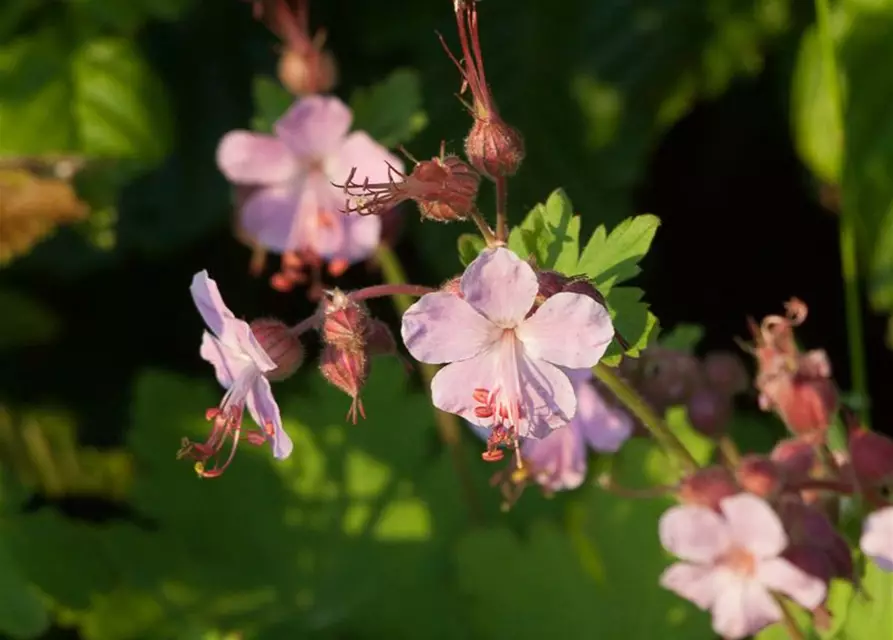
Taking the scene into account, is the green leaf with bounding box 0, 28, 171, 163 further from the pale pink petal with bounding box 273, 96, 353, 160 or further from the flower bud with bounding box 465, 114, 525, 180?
the flower bud with bounding box 465, 114, 525, 180

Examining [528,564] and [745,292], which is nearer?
[528,564]

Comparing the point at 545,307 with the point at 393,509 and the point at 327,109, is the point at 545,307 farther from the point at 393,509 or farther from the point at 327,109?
the point at 393,509

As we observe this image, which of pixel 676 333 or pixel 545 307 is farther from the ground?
pixel 545 307

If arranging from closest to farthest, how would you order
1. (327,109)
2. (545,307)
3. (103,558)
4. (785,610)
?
1. (545,307)
2. (785,610)
3. (327,109)
4. (103,558)

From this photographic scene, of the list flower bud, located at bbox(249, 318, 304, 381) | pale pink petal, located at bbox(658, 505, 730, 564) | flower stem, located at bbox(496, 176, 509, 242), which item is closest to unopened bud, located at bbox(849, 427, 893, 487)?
pale pink petal, located at bbox(658, 505, 730, 564)

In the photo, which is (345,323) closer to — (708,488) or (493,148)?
(493,148)

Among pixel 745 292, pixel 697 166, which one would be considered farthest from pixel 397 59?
pixel 745 292

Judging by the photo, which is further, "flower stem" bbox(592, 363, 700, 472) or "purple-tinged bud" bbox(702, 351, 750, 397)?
"purple-tinged bud" bbox(702, 351, 750, 397)
